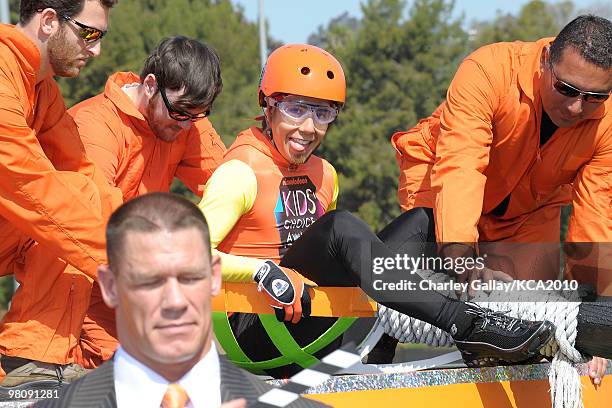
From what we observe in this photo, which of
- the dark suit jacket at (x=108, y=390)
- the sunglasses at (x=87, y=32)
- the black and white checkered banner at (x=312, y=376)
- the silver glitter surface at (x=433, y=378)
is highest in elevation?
the sunglasses at (x=87, y=32)

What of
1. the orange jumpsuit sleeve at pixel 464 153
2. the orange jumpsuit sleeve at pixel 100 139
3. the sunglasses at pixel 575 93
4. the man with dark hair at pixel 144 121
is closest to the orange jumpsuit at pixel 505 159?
the orange jumpsuit sleeve at pixel 464 153

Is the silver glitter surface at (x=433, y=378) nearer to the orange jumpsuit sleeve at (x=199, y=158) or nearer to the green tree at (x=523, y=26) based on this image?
the orange jumpsuit sleeve at (x=199, y=158)

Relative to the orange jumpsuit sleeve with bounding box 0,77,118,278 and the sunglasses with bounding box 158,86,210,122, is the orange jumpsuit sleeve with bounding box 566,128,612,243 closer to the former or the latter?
the sunglasses with bounding box 158,86,210,122

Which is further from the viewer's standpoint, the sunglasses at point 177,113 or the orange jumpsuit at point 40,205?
the sunglasses at point 177,113

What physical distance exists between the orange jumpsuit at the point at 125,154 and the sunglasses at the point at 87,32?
63 centimetres

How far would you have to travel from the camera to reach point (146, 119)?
4.72 metres

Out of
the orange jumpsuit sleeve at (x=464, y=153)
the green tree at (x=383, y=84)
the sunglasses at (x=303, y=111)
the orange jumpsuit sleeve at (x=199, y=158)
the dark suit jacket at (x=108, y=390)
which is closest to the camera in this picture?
the dark suit jacket at (x=108, y=390)

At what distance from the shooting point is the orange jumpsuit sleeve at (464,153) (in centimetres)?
429

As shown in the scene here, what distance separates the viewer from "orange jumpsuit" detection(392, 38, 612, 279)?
4.36 meters

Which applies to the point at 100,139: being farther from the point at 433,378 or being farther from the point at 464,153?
the point at 433,378

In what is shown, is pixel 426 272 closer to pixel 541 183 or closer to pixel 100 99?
pixel 541 183

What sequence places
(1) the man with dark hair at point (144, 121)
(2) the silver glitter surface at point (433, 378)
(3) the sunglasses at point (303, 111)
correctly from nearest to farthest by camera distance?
(2) the silver glitter surface at point (433, 378) → (1) the man with dark hair at point (144, 121) → (3) the sunglasses at point (303, 111)

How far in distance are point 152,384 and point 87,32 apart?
1946 mm

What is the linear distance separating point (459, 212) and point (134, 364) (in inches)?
84.5
